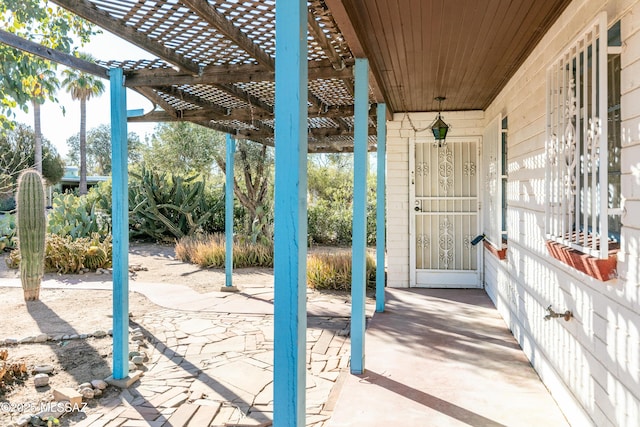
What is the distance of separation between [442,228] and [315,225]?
636 centimetres

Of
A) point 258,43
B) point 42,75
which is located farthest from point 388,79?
point 42,75

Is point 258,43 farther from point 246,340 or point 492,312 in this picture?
point 492,312

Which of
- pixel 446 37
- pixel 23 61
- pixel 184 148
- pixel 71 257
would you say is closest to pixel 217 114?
pixel 23 61

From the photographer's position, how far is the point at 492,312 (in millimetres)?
5406

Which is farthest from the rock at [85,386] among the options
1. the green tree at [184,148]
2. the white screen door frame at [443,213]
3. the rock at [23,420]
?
the green tree at [184,148]

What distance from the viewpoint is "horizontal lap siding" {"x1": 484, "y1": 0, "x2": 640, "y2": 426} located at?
1.94 meters

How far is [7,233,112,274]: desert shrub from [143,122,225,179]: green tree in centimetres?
591

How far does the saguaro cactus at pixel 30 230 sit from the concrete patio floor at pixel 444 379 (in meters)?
A: 4.68

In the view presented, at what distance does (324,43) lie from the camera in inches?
130

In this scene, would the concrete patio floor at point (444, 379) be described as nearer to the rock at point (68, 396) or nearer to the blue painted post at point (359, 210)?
the blue painted post at point (359, 210)

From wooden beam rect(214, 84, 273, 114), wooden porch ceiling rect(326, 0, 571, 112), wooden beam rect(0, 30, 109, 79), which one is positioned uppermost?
wooden porch ceiling rect(326, 0, 571, 112)

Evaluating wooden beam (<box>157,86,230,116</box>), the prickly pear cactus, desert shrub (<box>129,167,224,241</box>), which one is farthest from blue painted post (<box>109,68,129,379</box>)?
desert shrub (<box>129,167,224,241</box>)

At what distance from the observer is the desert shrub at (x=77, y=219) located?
10555mm

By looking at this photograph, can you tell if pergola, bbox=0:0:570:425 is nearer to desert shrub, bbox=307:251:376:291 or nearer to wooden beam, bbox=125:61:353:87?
wooden beam, bbox=125:61:353:87
